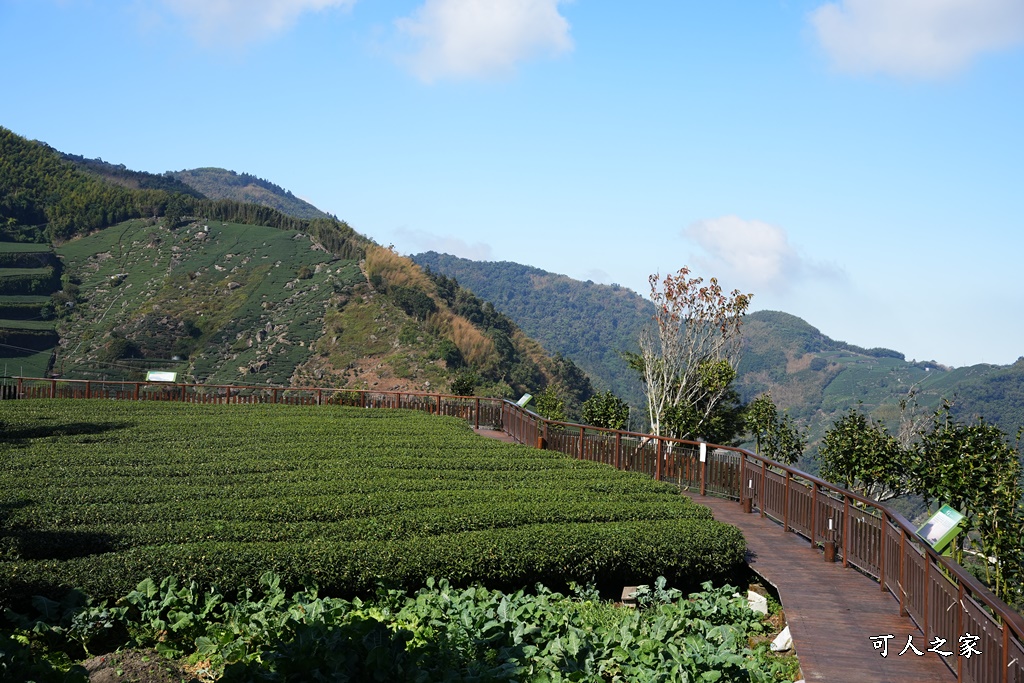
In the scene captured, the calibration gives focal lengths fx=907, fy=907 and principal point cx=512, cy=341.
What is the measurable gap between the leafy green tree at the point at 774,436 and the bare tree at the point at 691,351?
233 cm

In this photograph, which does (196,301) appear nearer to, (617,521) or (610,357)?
(617,521)

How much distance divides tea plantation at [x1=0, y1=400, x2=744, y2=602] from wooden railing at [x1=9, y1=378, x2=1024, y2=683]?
4.42 feet

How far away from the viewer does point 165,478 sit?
13.8 m

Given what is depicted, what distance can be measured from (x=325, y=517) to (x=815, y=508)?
249 inches

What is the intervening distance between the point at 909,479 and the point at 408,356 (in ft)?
146

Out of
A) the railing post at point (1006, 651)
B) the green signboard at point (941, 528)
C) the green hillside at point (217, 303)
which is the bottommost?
the railing post at point (1006, 651)

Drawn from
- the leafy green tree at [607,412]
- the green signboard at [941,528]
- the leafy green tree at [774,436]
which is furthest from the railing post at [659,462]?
the leafy green tree at [774,436]

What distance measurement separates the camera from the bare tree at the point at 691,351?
3039 cm

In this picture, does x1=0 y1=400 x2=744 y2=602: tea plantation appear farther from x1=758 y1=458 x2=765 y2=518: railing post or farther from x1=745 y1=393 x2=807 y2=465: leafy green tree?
x1=745 y1=393 x2=807 y2=465: leafy green tree

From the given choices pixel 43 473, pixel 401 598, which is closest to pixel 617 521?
pixel 401 598

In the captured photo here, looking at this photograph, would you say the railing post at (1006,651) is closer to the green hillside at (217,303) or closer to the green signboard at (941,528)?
the green signboard at (941,528)

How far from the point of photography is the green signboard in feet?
27.5

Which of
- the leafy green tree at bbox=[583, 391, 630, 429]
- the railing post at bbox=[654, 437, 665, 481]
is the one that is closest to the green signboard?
the railing post at bbox=[654, 437, 665, 481]

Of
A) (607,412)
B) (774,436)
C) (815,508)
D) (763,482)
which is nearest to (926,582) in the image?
(815,508)
